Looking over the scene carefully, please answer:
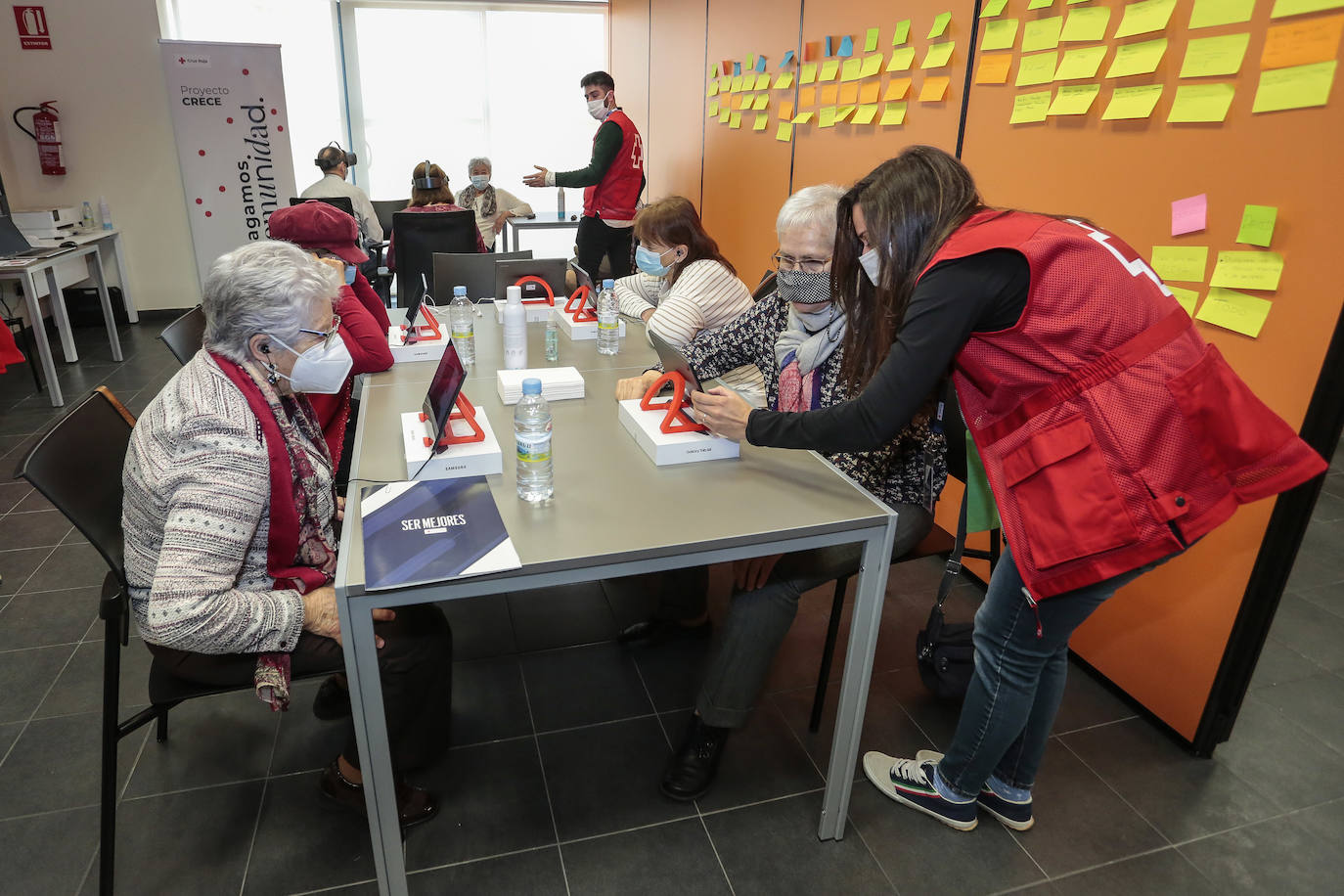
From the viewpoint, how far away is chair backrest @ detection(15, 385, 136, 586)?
3.99ft

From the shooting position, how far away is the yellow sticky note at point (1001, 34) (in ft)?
7.09

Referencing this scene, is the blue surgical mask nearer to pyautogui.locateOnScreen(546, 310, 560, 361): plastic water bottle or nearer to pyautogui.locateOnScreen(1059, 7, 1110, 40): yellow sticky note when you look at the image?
pyautogui.locateOnScreen(546, 310, 560, 361): plastic water bottle

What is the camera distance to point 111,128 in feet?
17.4

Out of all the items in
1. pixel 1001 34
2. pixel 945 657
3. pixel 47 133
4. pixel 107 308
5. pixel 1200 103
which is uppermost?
pixel 1001 34

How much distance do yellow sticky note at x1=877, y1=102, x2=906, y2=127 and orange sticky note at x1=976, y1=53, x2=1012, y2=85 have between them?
405 mm

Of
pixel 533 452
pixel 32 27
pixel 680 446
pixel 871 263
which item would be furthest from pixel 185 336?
pixel 32 27

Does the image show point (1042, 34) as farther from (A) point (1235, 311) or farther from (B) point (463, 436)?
(B) point (463, 436)

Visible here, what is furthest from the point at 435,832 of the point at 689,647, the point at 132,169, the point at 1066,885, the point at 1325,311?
the point at 132,169

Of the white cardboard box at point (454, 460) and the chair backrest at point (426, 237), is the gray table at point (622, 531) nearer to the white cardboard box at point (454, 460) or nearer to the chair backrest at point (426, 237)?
the white cardboard box at point (454, 460)

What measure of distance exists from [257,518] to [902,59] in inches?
97.2

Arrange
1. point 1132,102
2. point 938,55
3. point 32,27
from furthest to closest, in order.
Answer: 1. point 32,27
2. point 938,55
3. point 1132,102

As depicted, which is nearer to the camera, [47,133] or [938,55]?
[938,55]

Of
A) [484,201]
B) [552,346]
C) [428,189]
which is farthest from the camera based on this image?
[484,201]

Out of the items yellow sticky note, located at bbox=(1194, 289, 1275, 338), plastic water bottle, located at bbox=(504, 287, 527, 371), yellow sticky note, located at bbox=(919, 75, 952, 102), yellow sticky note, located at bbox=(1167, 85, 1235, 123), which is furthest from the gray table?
yellow sticky note, located at bbox=(919, 75, 952, 102)
